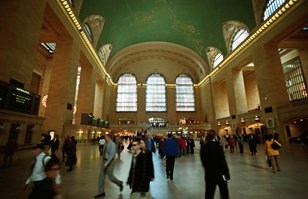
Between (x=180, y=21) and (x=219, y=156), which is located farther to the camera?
(x=180, y=21)

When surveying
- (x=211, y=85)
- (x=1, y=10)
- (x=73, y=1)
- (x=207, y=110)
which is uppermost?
(x=73, y=1)

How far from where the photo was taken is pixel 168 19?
21.6m

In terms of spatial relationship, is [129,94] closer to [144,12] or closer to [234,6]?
[144,12]

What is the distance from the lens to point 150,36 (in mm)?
25797

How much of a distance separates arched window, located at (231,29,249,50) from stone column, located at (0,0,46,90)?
19.6 m

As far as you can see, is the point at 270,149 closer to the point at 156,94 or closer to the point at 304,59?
the point at 304,59

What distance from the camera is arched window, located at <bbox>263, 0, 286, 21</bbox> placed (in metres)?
13.4

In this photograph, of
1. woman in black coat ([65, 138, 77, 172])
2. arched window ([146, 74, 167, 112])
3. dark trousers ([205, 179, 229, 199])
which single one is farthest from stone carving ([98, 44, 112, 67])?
dark trousers ([205, 179, 229, 199])

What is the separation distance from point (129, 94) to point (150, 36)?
12.5m

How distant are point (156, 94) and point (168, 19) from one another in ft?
51.2

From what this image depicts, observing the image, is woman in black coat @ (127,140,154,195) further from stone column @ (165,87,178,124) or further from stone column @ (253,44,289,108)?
stone column @ (165,87,178,124)

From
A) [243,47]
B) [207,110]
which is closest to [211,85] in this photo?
Result: [207,110]

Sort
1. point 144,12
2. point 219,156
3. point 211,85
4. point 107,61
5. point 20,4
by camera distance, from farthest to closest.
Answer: point 211,85 → point 107,61 → point 144,12 → point 20,4 → point 219,156

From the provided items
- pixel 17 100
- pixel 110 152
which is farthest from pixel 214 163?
pixel 17 100
